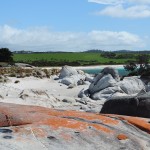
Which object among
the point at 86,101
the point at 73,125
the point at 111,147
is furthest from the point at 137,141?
the point at 86,101

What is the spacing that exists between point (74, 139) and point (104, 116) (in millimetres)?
1062

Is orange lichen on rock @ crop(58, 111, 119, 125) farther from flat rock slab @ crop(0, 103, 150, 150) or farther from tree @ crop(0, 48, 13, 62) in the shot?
tree @ crop(0, 48, 13, 62)

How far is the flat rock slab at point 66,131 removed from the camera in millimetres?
5238

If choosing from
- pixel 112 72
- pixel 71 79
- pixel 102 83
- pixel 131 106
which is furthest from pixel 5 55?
pixel 131 106

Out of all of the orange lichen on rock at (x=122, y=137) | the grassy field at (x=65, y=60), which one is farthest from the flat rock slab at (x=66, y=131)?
the grassy field at (x=65, y=60)

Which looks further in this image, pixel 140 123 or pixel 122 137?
pixel 140 123

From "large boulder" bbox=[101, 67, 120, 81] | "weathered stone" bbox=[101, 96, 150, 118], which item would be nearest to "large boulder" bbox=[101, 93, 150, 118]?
"weathered stone" bbox=[101, 96, 150, 118]

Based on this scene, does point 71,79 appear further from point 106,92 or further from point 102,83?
point 106,92

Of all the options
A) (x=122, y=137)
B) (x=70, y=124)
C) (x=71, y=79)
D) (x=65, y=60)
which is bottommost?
(x=65, y=60)

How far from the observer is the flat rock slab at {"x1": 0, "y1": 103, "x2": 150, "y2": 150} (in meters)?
5.24

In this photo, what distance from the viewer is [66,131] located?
18.3ft

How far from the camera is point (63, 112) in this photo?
646 centimetres

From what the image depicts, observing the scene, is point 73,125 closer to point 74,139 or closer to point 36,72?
point 74,139

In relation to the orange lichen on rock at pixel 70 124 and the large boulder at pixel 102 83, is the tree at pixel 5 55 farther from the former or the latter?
the orange lichen on rock at pixel 70 124
